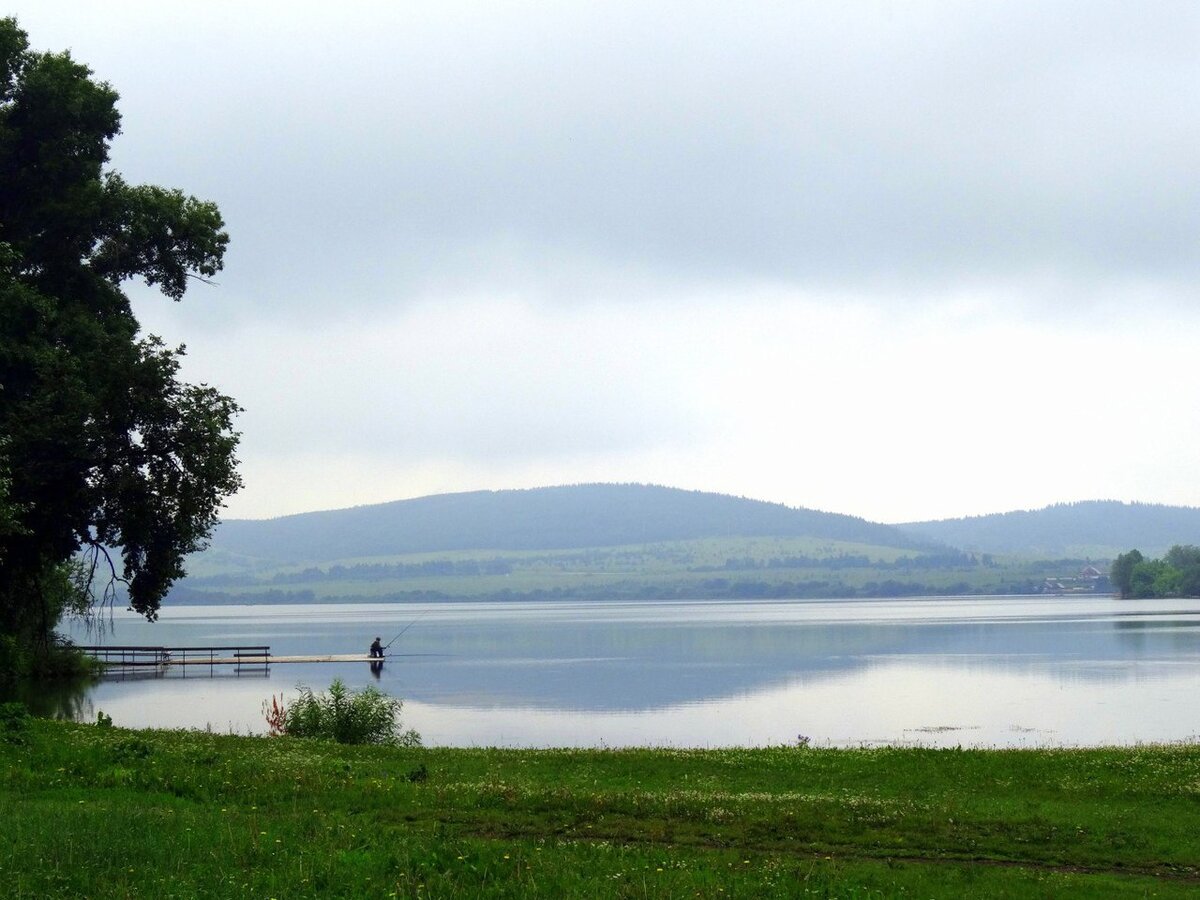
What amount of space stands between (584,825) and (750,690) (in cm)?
4718

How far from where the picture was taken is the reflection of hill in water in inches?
2493

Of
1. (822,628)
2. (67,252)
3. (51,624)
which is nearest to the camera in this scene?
(67,252)

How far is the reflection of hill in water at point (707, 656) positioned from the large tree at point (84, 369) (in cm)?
2457

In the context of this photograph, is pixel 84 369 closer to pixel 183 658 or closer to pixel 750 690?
pixel 750 690

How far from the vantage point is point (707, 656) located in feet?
297

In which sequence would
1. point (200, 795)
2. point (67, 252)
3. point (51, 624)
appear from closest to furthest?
point (200, 795) < point (67, 252) < point (51, 624)

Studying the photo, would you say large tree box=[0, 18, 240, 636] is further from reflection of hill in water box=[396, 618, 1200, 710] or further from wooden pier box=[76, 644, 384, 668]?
wooden pier box=[76, 644, 384, 668]

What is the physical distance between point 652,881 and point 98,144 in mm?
31478

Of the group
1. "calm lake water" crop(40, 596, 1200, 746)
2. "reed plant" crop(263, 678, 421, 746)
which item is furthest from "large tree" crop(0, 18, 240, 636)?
"calm lake water" crop(40, 596, 1200, 746)

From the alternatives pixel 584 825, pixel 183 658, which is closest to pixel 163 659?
pixel 183 658

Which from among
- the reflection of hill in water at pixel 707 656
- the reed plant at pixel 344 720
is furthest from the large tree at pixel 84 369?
the reflection of hill in water at pixel 707 656

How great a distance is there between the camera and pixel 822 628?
141 m

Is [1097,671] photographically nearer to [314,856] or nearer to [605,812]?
[605,812]

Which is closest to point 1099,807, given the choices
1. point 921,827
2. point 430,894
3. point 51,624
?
point 921,827
